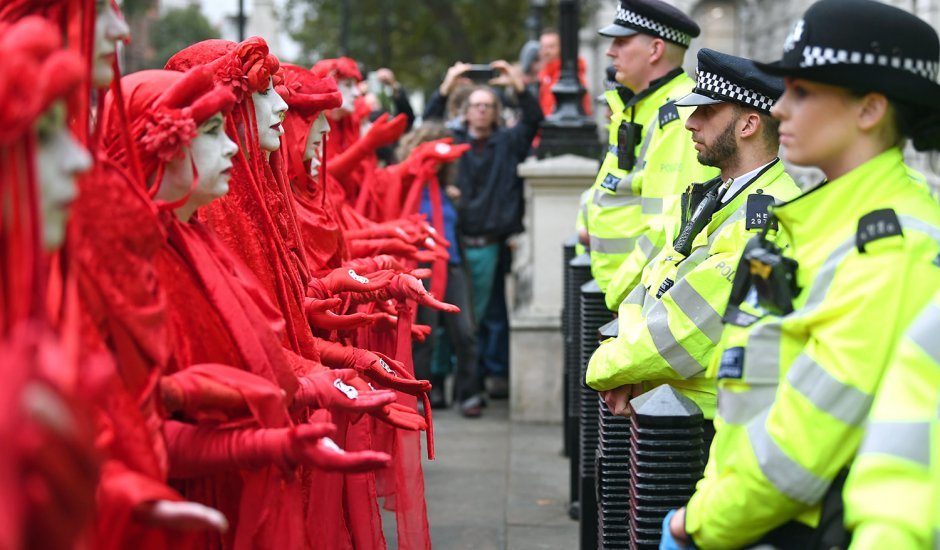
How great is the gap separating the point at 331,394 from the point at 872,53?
1.94 meters

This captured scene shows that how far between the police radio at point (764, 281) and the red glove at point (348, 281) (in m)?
2.82

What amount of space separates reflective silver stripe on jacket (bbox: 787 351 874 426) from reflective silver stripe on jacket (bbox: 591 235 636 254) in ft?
12.7

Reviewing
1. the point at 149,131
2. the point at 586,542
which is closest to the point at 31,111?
the point at 149,131

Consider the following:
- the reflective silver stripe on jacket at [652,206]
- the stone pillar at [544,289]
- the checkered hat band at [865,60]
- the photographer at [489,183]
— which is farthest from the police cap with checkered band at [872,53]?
the photographer at [489,183]

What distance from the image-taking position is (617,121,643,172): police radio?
22.4 ft

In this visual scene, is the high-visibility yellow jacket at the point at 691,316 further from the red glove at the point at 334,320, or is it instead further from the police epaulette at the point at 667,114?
the police epaulette at the point at 667,114

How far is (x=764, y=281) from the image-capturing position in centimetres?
327

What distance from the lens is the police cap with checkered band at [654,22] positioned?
6.91m

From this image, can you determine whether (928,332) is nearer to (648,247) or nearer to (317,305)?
(317,305)

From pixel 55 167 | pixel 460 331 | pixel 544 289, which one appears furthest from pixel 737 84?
pixel 460 331

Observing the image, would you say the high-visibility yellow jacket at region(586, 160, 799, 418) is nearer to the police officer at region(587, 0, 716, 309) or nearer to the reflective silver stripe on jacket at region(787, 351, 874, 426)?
the reflective silver stripe on jacket at region(787, 351, 874, 426)

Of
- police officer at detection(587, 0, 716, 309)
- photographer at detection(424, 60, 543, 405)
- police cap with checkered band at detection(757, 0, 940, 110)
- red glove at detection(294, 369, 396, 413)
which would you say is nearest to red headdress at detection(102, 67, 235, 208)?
red glove at detection(294, 369, 396, 413)

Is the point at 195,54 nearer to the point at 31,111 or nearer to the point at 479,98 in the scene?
the point at 31,111

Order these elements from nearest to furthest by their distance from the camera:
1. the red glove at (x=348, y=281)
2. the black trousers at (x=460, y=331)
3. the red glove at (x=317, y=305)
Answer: the red glove at (x=317, y=305) → the red glove at (x=348, y=281) → the black trousers at (x=460, y=331)
